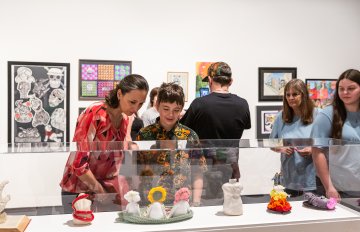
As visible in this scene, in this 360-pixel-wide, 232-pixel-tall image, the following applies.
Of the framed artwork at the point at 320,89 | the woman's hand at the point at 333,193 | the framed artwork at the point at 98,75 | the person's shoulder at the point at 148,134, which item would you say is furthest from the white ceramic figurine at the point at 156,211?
the framed artwork at the point at 320,89

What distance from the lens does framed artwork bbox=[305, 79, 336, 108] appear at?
18.0 ft

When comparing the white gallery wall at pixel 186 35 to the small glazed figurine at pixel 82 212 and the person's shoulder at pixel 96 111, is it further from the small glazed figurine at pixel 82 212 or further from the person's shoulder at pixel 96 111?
the small glazed figurine at pixel 82 212

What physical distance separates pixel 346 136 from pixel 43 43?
3320 mm

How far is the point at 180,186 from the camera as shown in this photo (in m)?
2.14

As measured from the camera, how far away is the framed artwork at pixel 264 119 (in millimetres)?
5281

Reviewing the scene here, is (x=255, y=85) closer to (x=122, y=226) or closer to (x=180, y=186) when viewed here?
(x=180, y=186)

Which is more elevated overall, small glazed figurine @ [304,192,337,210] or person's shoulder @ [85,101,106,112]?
person's shoulder @ [85,101,106,112]

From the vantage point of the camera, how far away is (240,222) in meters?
1.96

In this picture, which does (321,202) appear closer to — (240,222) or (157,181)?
(240,222)

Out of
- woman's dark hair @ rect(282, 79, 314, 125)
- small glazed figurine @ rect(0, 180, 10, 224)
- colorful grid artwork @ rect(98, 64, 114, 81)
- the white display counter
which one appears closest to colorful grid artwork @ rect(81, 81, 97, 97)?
colorful grid artwork @ rect(98, 64, 114, 81)

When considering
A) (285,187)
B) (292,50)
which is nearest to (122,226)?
(285,187)

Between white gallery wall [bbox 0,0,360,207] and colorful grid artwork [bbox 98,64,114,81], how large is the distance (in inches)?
5.0

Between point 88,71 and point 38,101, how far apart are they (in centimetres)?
63

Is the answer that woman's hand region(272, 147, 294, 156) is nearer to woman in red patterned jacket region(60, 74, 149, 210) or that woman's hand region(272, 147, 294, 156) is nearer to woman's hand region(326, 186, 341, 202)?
woman's hand region(326, 186, 341, 202)
